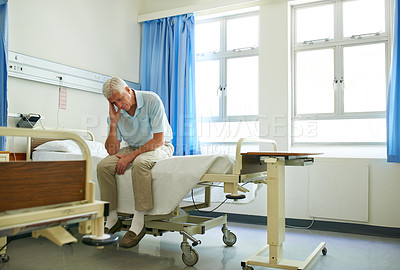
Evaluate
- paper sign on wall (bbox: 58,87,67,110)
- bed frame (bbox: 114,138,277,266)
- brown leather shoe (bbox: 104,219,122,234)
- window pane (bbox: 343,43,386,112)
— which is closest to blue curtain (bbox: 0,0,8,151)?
paper sign on wall (bbox: 58,87,67,110)

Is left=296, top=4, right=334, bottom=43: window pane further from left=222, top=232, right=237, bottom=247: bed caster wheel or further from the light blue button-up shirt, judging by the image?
left=222, top=232, right=237, bottom=247: bed caster wheel

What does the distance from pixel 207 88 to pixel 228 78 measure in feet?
0.96

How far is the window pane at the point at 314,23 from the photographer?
3977 mm

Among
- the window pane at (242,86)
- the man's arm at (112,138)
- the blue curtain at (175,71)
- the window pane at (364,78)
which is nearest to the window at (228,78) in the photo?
the window pane at (242,86)

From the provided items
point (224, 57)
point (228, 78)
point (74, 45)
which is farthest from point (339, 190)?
point (74, 45)

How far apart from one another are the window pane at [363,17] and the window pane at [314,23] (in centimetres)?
16

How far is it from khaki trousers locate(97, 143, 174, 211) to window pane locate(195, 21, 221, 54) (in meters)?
2.06

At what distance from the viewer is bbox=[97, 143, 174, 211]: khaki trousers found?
2.50 meters

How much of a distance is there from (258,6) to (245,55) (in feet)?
1.86

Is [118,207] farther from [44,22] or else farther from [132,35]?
[132,35]

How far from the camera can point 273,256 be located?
2.28m

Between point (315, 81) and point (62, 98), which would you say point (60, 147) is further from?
point (315, 81)

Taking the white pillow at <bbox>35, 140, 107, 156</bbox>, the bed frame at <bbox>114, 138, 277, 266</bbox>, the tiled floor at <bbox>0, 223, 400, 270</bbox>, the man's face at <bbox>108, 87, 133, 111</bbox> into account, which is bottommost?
the tiled floor at <bbox>0, 223, 400, 270</bbox>

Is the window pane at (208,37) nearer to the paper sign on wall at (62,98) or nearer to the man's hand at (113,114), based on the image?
the paper sign on wall at (62,98)
